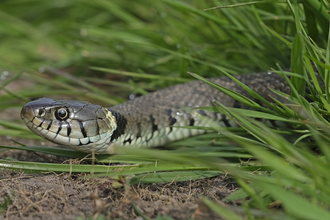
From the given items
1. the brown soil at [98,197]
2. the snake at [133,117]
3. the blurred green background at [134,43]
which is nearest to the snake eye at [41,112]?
the snake at [133,117]

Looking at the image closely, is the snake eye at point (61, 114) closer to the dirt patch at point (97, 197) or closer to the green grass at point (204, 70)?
the green grass at point (204, 70)

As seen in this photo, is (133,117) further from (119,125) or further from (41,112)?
(41,112)

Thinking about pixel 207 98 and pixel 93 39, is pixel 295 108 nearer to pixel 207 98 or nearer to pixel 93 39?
pixel 207 98

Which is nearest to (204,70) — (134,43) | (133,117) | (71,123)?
(134,43)

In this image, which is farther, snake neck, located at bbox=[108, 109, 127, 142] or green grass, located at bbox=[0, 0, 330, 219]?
snake neck, located at bbox=[108, 109, 127, 142]

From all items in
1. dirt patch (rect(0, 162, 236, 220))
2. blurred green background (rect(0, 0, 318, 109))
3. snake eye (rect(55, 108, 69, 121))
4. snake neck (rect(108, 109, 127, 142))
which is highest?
blurred green background (rect(0, 0, 318, 109))

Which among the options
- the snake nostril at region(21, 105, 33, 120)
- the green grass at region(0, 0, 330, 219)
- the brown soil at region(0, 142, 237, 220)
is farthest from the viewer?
the snake nostril at region(21, 105, 33, 120)

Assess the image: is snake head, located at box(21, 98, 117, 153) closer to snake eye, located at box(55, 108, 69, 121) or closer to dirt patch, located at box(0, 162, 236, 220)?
snake eye, located at box(55, 108, 69, 121)

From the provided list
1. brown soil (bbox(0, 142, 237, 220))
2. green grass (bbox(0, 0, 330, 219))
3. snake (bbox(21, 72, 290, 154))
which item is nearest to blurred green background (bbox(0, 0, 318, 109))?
green grass (bbox(0, 0, 330, 219))
